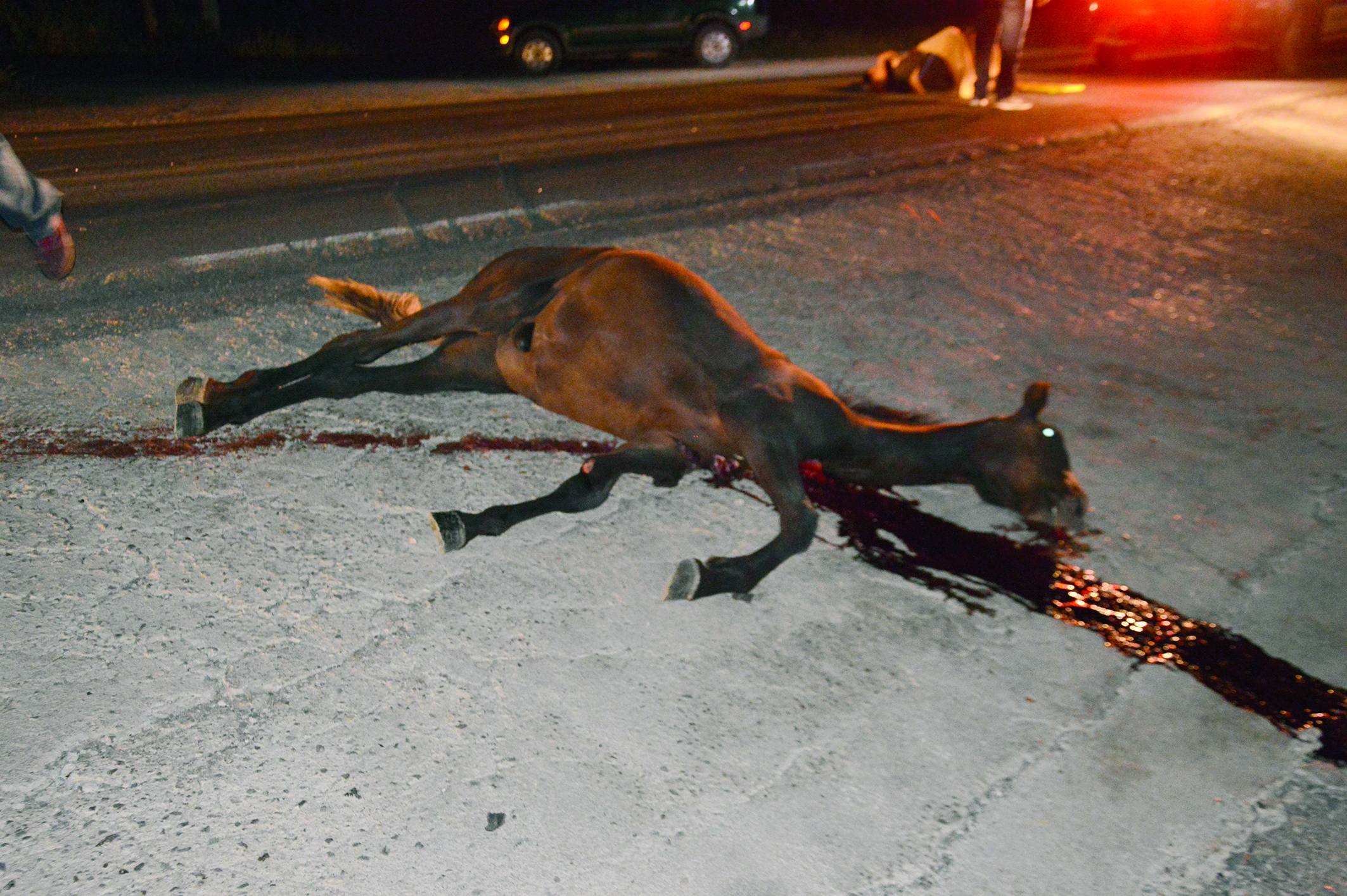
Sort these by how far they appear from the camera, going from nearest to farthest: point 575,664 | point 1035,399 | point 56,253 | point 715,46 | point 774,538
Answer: point 575,664
point 774,538
point 1035,399
point 56,253
point 715,46

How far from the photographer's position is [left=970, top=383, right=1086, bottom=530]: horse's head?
3.47m

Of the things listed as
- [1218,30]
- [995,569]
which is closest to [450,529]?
[995,569]

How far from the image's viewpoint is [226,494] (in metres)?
3.35

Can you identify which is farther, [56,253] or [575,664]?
[56,253]

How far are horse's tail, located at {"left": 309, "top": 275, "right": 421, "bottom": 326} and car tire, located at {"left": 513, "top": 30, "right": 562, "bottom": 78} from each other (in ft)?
34.9

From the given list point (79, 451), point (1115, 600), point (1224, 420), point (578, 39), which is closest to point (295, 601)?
point (79, 451)

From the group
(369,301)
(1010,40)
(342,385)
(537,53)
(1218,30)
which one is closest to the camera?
(342,385)

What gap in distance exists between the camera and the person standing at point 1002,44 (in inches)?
474

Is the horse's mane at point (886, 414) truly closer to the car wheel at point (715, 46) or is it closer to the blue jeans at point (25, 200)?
the blue jeans at point (25, 200)

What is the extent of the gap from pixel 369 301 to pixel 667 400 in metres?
1.62

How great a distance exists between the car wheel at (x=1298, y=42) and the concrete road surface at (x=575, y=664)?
15.4 metres

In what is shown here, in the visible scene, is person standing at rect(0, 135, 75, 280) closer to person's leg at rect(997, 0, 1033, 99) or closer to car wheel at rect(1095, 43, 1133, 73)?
person's leg at rect(997, 0, 1033, 99)

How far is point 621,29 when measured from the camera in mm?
14891

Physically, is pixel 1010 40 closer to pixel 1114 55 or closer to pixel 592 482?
pixel 1114 55
